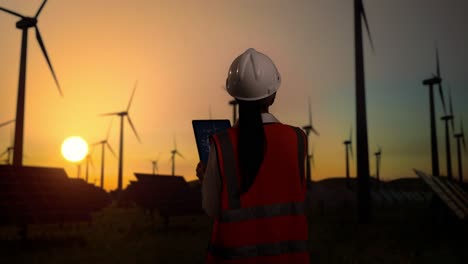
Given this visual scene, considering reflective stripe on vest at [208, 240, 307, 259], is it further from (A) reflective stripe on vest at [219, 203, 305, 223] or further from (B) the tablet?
(B) the tablet

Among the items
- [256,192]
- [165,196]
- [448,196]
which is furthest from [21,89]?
[256,192]

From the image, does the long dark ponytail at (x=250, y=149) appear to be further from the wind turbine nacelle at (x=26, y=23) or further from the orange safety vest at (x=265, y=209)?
the wind turbine nacelle at (x=26, y=23)

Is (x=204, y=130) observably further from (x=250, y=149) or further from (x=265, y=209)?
(x=265, y=209)

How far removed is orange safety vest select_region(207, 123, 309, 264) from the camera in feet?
8.24

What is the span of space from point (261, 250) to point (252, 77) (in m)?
1.07

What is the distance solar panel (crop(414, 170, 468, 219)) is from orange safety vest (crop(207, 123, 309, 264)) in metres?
14.0

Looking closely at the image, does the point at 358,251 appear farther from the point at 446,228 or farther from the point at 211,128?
the point at 211,128

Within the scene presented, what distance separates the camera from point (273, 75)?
2.88 metres

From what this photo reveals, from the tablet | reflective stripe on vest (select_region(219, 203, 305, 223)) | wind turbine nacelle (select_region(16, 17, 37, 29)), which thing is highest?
wind turbine nacelle (select_region(16, 17, 37, 29))

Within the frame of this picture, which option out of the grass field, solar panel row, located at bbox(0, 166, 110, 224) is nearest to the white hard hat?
the grass field

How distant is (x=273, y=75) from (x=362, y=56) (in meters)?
16.8

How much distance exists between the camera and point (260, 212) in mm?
2555

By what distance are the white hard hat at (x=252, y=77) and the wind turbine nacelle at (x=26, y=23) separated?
75.8ft

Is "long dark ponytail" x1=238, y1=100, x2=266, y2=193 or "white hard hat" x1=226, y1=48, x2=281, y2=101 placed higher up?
"white hard hat" x1=226, y1=48, x2=281, y2=101
